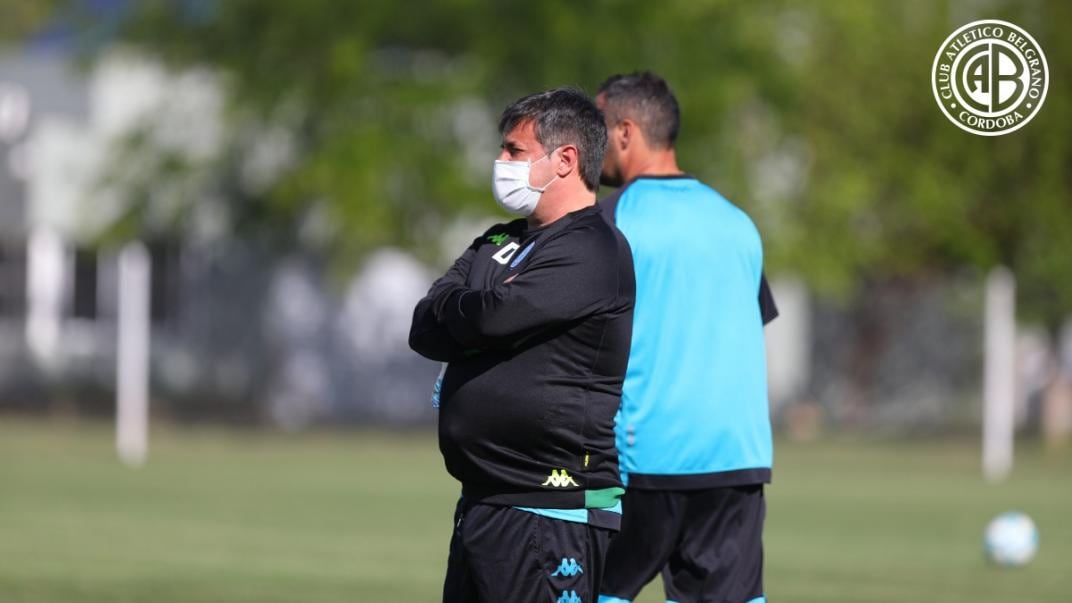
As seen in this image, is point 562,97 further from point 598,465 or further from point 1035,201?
point 1035,201

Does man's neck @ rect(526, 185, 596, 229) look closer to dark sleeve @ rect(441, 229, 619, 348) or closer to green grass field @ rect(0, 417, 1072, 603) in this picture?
dark sleeve @ rect(441, 229, 619, 348)

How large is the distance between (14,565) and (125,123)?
74.9 feet

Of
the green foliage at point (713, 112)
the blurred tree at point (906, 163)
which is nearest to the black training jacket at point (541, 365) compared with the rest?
the green foliage at point (713, 112)

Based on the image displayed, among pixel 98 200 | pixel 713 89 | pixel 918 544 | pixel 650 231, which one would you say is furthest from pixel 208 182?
pixel 650 231

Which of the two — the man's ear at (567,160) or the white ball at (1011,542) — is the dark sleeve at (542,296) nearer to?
the man's ear at (567,160)

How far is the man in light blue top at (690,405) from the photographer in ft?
23.7

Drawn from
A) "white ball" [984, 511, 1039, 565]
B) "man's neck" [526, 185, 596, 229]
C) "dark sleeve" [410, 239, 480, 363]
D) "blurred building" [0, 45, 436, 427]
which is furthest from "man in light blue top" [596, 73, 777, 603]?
"blurred building" [0, 45, 436, 427]

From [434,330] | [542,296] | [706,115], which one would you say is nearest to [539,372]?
[542,296]

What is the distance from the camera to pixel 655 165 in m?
7.41

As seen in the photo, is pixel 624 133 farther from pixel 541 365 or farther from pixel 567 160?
pixel 541 365

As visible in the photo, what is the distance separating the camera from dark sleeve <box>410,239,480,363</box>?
573cm

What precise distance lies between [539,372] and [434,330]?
0.37 meters

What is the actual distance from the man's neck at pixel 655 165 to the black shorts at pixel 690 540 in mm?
1256

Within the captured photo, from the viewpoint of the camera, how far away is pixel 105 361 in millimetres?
34906
